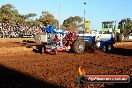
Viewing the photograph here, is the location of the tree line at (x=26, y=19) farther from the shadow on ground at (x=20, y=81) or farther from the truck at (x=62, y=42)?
the shadow on ground at (x=20, y=81)

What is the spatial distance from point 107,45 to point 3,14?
42202 mm

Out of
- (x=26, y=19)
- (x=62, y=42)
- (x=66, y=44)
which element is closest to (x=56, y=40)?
(x=62, y=42)

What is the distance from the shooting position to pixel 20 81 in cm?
930

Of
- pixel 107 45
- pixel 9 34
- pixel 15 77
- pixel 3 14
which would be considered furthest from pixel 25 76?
pixel 3 14

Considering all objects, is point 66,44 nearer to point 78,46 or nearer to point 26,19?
point 78,46

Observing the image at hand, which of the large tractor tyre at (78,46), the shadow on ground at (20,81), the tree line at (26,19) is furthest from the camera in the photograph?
the tree line at (26,19)

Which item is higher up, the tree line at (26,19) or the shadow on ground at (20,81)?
the tree line at (26,19)

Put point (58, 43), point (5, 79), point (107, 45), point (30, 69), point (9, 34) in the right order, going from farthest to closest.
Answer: point (9, 34) → point (107, 45) → point (58, 43) → point (30, 69) → point (5, 79)

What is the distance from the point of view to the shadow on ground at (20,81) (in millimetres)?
8547

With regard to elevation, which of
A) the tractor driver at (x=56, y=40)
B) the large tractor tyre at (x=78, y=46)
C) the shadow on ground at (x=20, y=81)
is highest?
the tractor driver at (x=56, y=40)

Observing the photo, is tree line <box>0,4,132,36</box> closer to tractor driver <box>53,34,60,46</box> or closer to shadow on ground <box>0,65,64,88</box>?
tractor driver <box>53,34,60,46</box>

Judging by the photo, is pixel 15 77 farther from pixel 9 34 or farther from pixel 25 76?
pixel 9 34

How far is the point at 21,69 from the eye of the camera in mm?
Answer: 11859

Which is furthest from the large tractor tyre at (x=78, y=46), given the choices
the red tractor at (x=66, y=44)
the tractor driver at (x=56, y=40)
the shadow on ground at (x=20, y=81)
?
the shadow on ground at (x=20, y=81)
